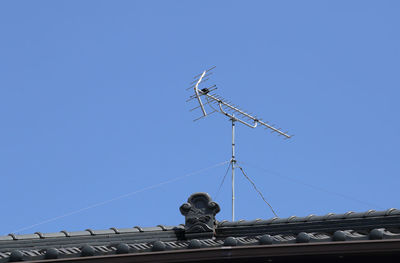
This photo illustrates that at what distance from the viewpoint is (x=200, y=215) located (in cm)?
1875

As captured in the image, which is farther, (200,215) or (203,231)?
(200,215)

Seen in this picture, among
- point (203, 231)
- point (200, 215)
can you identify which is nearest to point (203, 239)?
point (203, 231)

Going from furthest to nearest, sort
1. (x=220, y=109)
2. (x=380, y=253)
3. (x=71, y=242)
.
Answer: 1. (x=220, y=109)
2. (x=71, y=242)
3. (x=380, y=253)

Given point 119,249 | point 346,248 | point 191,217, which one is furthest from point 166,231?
point 346,248

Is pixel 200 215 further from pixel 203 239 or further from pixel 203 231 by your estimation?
pixel 203 239

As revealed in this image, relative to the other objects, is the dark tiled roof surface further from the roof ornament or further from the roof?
the roof ornament

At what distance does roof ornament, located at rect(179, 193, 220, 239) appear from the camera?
18656 mm

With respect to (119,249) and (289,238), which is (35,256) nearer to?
(119,249)

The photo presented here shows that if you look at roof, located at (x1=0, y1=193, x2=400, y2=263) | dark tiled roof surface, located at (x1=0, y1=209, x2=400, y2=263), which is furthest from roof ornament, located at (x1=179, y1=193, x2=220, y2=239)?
dark tiled roof surface, located at (x1=0, y1=209, x2=400, y2=263)

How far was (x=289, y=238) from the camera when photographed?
50.7 feet

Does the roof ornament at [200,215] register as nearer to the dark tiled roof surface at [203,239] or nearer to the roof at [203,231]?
the roof at [203,231]

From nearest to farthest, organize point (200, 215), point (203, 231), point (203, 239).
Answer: point (203, 239)
point (203, 231)
point (200, 215)

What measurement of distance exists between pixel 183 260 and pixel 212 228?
374 centimetres

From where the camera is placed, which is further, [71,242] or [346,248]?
[71,242]
